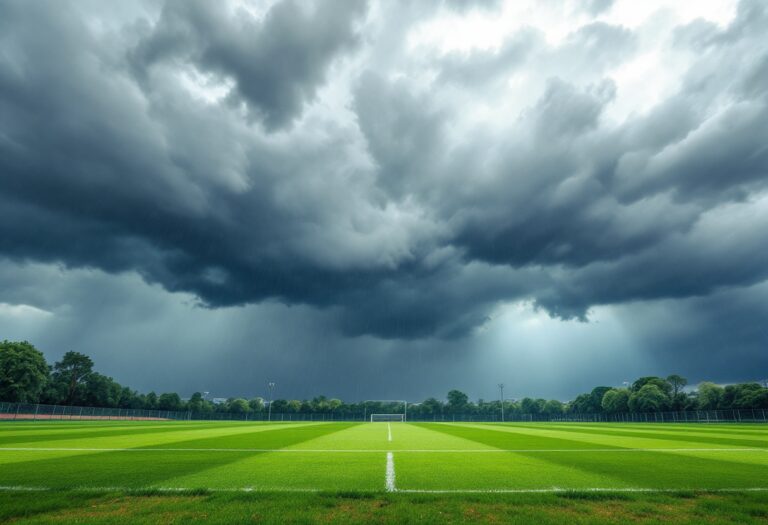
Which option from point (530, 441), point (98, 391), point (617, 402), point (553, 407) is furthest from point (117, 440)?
point (553, 407)

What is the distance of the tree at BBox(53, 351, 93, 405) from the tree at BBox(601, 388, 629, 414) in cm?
13771

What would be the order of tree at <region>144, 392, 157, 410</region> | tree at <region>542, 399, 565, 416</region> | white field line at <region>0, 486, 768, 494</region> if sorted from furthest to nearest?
tree at <region>542, 399, 565, 416</region> → tree at <region>144, 392, 157, 410</region> → white field line at <region>0, 486, 768, 494</region>

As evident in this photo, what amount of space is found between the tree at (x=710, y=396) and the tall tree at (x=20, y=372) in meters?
131

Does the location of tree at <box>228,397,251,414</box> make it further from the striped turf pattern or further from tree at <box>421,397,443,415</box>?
the striped turf pattern

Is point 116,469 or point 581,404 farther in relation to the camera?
point 581,404

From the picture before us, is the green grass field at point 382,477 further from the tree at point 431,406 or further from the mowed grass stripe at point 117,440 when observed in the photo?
the tree at point 431,406

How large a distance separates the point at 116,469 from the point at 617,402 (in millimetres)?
127363

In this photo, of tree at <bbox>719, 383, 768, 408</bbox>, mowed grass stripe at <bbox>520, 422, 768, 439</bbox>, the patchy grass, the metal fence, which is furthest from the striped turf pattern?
tree at <bbox>719, 383, 768, 408</bbox>

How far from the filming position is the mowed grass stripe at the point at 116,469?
375 inches

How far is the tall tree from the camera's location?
72.4 m

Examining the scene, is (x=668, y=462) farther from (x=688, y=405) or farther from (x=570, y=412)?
(x=570, y=412)

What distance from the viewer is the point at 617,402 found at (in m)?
113

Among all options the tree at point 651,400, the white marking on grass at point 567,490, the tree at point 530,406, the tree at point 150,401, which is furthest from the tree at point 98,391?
the tree at point 530,406

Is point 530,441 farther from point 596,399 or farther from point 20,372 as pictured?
point 596,399
